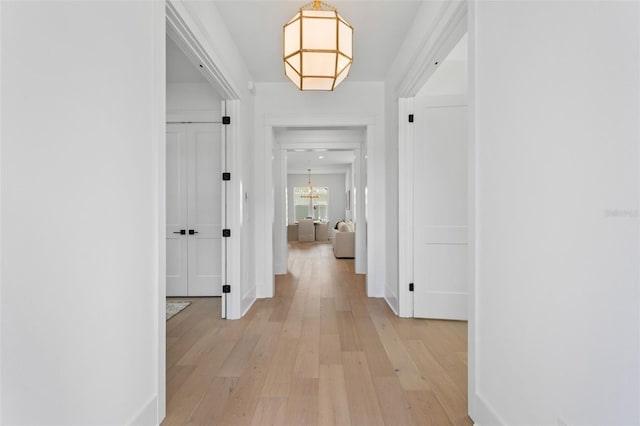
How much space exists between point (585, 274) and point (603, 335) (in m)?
0.18

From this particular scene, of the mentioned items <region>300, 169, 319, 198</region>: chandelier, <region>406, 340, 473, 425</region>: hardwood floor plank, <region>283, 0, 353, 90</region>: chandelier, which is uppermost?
<region>283, 0, 353, 90</region>: chandelier

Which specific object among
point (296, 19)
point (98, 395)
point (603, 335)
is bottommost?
point (98, 395)

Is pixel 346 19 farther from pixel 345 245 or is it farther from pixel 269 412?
pixel 345 245

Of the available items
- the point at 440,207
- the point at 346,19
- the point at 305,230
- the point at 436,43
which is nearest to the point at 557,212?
the point at 436,43

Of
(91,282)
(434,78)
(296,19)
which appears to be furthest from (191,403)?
(434,78)

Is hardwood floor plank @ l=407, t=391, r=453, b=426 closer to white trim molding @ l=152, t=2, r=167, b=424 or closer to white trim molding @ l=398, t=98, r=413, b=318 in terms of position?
white trim molding @ l=152, t=2, r=167, b=424

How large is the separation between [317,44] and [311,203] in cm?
1258

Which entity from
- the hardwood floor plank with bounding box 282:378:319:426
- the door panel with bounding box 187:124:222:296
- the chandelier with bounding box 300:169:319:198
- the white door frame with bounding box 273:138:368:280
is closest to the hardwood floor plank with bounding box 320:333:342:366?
the hardwood floor plank with bounding box 282:378:319:426

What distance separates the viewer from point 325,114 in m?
4.20

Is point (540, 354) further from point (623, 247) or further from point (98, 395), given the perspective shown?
point (98, 395)

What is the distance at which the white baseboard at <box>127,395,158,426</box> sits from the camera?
1.50 metres

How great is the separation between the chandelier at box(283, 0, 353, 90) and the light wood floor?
2.09 meters

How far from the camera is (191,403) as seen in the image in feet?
6.24

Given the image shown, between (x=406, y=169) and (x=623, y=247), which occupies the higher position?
(x=406, y=169)
